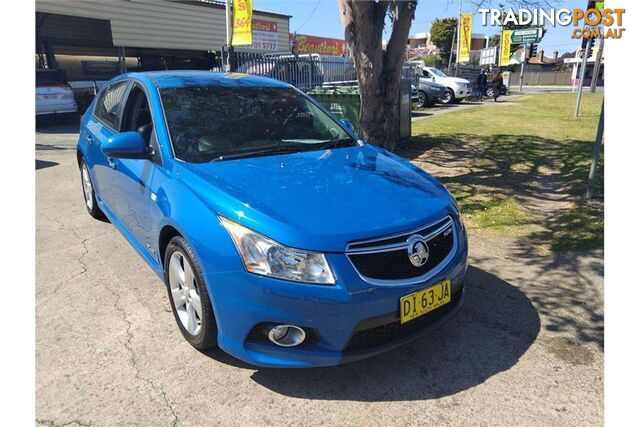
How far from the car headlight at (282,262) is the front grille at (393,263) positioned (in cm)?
A: 17

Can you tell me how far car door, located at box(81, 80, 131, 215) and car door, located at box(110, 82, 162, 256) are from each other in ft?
0.50

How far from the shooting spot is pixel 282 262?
7.36 feet

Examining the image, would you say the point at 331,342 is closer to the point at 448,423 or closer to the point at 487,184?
the point at 448,423

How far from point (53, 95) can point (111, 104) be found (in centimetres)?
1091

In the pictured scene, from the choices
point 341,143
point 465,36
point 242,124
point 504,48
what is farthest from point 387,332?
point 504,48

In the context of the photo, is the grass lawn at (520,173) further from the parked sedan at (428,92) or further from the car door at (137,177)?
the parked sedan at (428,92)

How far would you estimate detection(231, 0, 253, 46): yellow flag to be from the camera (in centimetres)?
1323

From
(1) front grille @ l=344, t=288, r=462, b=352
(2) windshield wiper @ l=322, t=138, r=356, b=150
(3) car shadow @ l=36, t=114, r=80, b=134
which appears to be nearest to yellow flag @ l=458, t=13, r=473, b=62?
(3) car shadow @ l=36, t=114, r=80, b=134

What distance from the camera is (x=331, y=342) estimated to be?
7.52ft

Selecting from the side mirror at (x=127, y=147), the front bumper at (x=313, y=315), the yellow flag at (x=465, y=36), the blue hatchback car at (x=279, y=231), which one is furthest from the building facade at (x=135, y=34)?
the front bumper at (x=313, y=315)

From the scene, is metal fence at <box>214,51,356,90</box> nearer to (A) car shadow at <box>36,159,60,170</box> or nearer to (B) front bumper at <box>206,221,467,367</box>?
(A) car shadow at <box>36,159,60,170</box>

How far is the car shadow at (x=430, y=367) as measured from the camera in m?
2.48

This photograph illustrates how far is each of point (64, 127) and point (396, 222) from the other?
1465 centimetres

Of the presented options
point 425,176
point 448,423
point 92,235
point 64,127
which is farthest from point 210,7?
point 448,423
